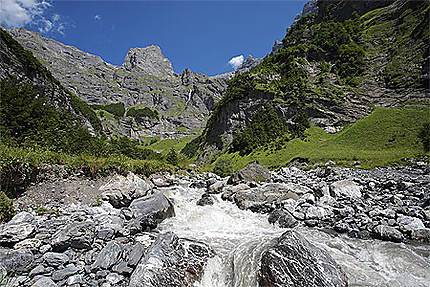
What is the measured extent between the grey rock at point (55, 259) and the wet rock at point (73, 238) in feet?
1.32

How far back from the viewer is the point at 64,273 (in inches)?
204

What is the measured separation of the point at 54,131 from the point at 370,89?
7559 cm

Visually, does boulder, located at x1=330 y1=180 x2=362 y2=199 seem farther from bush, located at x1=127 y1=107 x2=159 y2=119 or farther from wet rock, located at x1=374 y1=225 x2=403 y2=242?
bush, located at x1=127 y1=107 x2=159 y2=119

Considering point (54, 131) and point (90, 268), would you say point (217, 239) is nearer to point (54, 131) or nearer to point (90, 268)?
point (90, 268)

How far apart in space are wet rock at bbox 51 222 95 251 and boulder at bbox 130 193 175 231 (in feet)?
8.30

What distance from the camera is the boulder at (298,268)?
5.00 meters

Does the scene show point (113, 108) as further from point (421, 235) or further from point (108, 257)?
point (421, 235)

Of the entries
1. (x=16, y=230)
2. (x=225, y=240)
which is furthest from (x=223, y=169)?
(x=16, y=230)

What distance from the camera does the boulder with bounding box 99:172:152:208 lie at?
35.2ft

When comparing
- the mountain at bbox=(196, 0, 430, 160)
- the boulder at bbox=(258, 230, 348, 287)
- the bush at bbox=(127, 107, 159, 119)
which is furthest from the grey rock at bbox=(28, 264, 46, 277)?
the bush at bbox=(127, 107, 159, 119)

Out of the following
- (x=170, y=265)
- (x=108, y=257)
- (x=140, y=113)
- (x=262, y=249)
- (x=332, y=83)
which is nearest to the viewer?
(x=170, y=265)

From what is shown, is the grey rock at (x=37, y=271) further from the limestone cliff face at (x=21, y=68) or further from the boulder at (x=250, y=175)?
the limestone cliff face at (x=21, y=68)

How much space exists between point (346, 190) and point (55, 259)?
15907 millimetres

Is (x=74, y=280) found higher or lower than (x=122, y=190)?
lower
